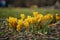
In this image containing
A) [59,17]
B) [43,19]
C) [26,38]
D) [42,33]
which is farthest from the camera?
[59,17]

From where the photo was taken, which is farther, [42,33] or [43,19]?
[43,19]

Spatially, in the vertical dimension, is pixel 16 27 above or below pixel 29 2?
above

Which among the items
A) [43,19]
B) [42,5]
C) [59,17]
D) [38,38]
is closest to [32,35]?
[38,38]

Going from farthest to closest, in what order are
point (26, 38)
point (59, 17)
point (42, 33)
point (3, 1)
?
point (3, 1)
point (59, 17)
point (42, 33)
point (26, 38)

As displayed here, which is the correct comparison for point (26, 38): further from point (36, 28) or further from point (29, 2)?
point (29, 2)

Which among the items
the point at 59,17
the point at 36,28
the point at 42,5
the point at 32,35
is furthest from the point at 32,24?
→ the point at 42,5

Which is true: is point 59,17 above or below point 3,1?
above

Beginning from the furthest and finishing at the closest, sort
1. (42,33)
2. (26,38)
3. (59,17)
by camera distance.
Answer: (59,17), (42,33), (26,38)

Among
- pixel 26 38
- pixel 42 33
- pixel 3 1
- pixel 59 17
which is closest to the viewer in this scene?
pixel 26 38

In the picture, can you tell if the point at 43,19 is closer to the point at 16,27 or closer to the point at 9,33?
the point at 16,27
